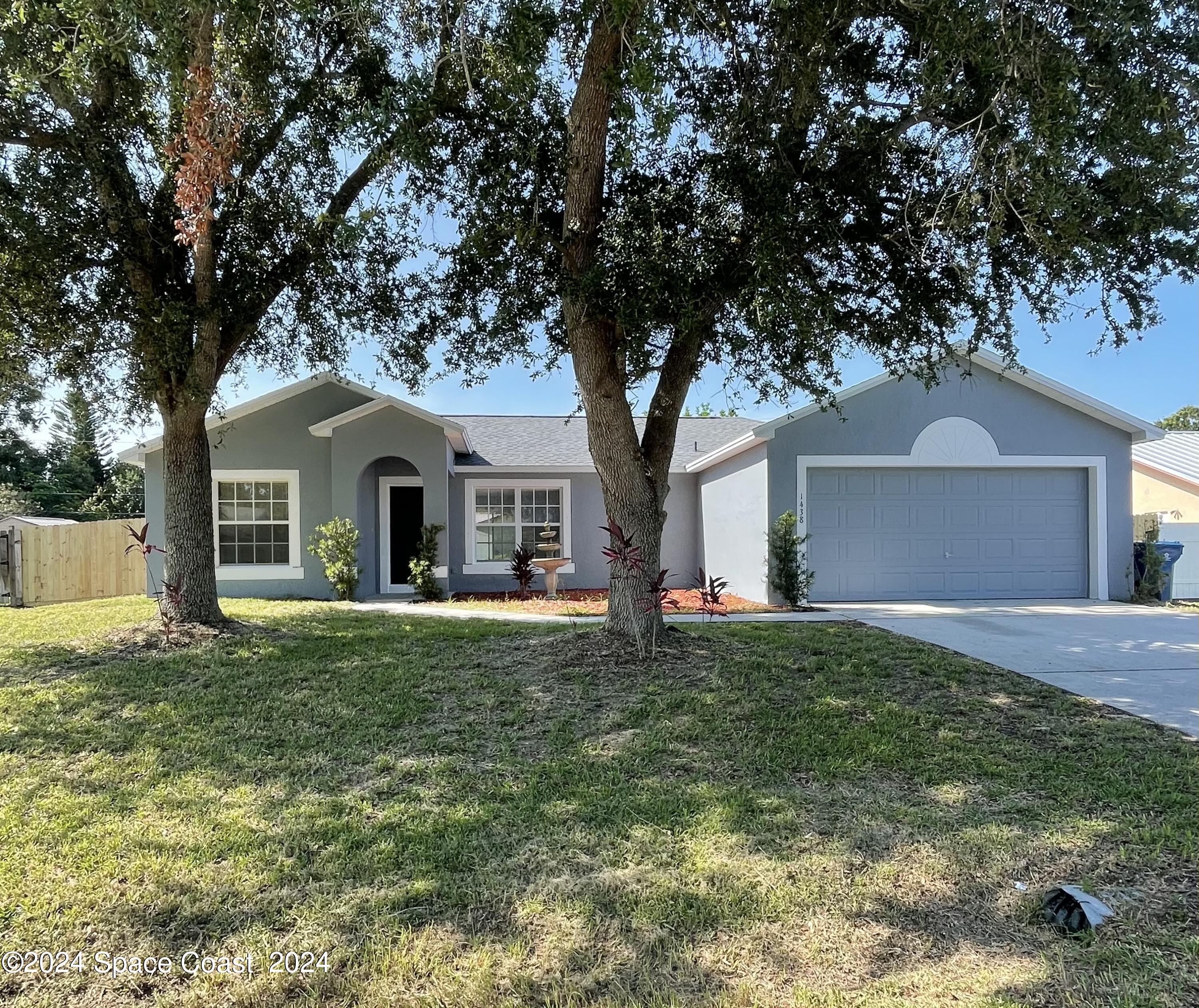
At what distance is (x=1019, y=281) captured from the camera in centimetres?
700

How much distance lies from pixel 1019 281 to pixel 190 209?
314 inches

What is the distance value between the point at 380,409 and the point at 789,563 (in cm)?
761

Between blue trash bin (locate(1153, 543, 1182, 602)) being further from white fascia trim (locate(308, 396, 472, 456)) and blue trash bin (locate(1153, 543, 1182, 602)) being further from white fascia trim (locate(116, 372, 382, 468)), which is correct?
white fascia trim (locate(116, 372, 382, 468))

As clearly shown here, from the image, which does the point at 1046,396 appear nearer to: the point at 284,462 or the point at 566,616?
the point at 566,616

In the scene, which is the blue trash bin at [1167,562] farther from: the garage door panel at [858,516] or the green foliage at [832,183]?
the green foliage at [832,183]

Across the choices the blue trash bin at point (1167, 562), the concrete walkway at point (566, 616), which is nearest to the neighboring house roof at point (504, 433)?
the concrete walkway at point (566, 616)

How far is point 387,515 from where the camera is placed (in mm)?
13820

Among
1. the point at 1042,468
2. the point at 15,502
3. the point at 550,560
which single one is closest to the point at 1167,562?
the point at 1042,468

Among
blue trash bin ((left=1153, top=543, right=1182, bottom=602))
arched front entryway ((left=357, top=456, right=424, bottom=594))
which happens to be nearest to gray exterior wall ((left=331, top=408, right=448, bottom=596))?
arched front entryway ((left=357, top=456, right=424, bottom=594))

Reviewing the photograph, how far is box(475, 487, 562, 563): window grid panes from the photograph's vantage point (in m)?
14.2

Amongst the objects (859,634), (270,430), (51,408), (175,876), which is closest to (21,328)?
(51,408)

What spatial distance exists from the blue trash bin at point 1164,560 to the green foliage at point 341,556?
13952mm

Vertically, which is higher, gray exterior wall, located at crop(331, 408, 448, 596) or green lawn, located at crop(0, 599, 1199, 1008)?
gray exterior wall, located at crop(331, 408, 448, 596)

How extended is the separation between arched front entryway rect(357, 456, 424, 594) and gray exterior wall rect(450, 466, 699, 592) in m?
0.78
